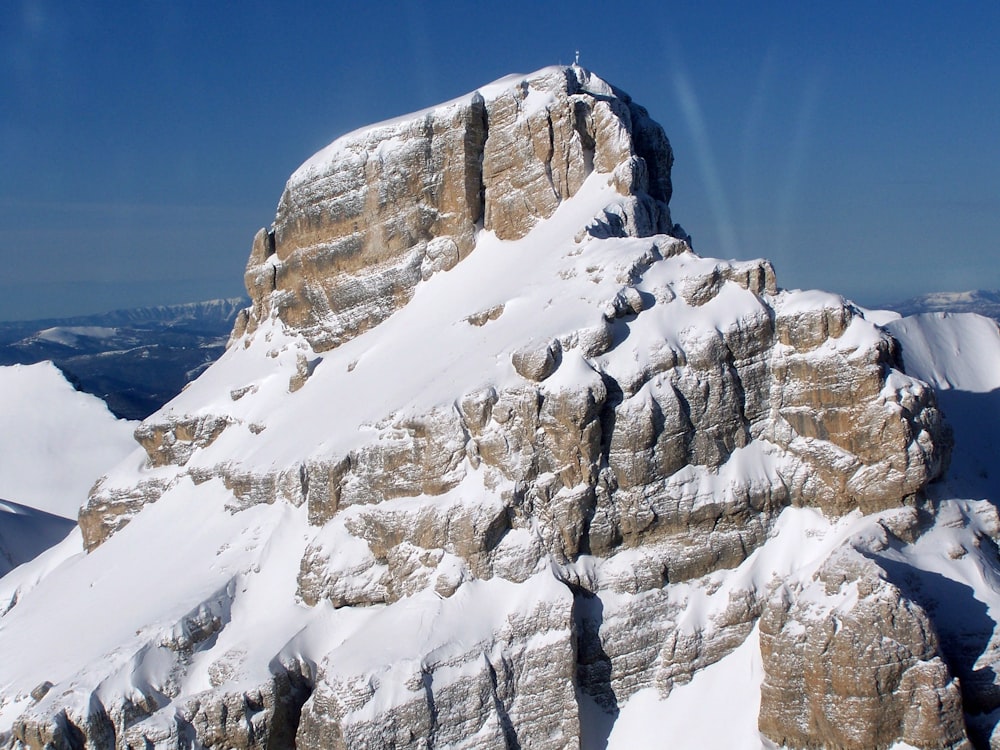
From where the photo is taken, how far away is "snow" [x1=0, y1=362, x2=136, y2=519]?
110438 mm

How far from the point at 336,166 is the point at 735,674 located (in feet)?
128

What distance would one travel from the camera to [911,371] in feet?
175

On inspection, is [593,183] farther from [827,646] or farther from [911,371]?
[827,646]

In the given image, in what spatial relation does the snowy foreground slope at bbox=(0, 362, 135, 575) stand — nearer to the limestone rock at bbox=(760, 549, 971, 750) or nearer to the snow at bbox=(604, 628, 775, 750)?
the snow at bbox=(604, 628, 775, 750)

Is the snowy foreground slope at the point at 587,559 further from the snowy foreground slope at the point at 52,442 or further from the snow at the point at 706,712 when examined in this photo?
the snowy foreground slope at the point at 52,442

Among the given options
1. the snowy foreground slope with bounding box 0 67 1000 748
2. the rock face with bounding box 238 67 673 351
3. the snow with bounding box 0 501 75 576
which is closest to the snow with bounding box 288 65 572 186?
the rock face with bounding box 238 67 673 351

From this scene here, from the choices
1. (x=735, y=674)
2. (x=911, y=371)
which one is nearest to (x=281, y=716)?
(x=735, y=674)

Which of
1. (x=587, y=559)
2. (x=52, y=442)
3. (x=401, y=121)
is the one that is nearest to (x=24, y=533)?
(x=52, y=442)

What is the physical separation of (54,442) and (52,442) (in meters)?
0.28

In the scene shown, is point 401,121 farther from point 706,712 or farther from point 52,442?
point 52,442

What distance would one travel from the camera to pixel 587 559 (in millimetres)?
43094

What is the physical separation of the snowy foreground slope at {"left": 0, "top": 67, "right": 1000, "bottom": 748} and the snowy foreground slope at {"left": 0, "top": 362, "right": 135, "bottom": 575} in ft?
199

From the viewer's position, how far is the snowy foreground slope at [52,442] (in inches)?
4336

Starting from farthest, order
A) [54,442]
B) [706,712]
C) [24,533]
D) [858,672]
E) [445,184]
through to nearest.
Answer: [54,442] < [24,533] < [445,184] < [706,712] < [858,672]
